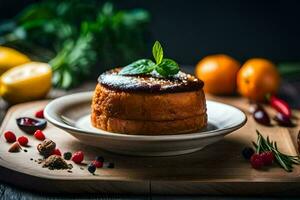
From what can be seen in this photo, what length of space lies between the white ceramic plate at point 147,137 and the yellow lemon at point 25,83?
0.64 meters

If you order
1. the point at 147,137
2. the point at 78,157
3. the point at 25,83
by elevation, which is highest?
the point at 147,137

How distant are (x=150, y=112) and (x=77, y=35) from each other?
2.00 m

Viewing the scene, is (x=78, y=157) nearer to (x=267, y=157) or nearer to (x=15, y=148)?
(x=15, y=148)

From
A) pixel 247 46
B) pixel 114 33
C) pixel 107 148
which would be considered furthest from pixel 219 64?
pixel 107 148

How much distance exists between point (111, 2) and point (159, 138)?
9.22 ft

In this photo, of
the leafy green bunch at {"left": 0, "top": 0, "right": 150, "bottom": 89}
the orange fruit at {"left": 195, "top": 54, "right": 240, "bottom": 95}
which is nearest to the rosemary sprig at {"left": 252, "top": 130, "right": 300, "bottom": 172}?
the orange fruit at {"left": 195, "top": 54, "right": 240, "bottom": 95}

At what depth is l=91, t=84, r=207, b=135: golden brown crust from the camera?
2.56 meters

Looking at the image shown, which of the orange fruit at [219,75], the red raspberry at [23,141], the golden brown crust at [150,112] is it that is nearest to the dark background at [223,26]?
the orange fruit at [219,75]

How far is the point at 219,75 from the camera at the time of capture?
3.93 meters

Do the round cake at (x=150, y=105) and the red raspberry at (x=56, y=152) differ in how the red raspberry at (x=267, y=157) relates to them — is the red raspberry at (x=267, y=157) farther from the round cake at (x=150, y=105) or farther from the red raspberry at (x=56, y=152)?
the red raspberry at (x=56, y=152)

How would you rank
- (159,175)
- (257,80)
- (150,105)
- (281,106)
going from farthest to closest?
1. (257,80)
2. (281,106)
3. (150,105)
4. (159,175)

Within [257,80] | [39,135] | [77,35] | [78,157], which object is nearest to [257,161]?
[78,157]

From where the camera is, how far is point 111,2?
4988mm

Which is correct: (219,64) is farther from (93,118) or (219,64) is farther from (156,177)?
(156,177)
